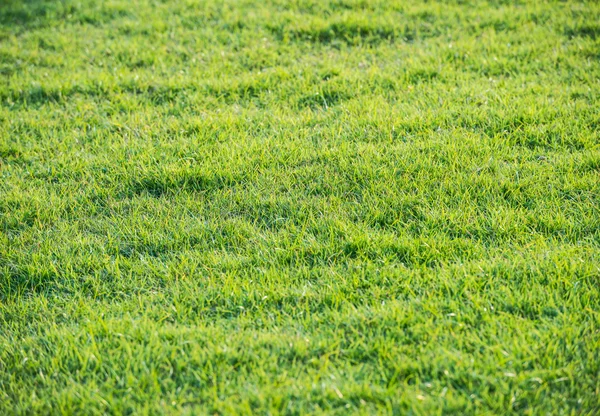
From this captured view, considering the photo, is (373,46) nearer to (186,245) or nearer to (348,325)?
(186,245)

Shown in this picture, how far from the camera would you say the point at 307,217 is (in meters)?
3.94

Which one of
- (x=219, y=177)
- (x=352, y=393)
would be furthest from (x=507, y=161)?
(x=352, y=393)

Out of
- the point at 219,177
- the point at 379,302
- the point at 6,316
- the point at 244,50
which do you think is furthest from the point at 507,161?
the point at 6,316

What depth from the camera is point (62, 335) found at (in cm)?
314

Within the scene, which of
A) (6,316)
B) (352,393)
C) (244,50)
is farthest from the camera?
(244,50)

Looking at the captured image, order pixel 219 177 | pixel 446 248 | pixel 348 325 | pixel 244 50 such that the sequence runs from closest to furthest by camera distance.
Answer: pixel 348 325 → pixel 446 248 → pixel 219 177 → pixel 244 50

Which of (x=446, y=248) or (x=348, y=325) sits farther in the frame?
(x=446, y=248)

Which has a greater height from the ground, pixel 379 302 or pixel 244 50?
pixel 244 50

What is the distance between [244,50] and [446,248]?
11.4 ft

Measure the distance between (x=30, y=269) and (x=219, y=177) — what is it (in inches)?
55.1

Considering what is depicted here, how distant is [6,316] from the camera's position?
11.1 ft

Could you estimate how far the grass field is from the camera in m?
2.87

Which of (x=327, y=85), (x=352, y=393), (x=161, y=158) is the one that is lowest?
(x=352, y=393)

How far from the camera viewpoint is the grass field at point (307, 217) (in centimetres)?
287
